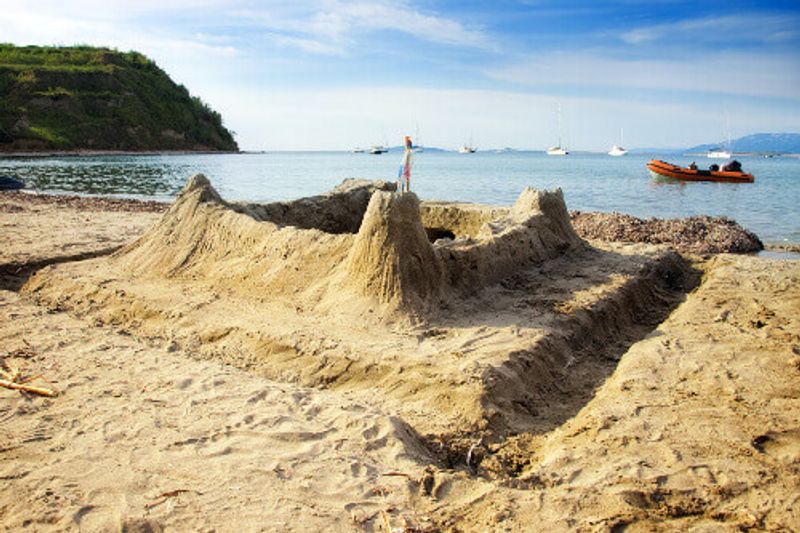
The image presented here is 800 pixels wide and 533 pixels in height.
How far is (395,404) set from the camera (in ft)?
13.9

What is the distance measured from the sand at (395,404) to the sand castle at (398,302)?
3 cm

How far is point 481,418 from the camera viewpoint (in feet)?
13.0

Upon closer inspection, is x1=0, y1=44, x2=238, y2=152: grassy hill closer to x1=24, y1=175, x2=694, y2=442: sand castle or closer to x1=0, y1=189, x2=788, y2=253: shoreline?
x1=24, y1=175, x2=694, y2=442: sand castle

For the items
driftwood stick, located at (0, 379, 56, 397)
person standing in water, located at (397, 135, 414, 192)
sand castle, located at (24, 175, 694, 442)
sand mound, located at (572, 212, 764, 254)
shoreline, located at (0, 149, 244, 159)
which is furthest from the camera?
shoreline, located at (0, 149, 244, 159)

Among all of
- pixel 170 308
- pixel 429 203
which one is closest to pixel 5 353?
pixel 170 308

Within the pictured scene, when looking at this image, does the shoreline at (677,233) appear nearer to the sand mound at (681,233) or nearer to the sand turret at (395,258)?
the sand mound at (681,233)

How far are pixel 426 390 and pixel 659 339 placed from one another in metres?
2.59

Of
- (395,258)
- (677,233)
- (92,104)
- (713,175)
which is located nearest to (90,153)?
(92,104)

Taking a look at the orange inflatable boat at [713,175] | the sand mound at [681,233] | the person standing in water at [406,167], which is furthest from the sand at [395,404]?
the orange inflatable boat at [713,175]

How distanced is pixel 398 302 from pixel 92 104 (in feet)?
191

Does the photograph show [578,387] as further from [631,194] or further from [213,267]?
[631,194]

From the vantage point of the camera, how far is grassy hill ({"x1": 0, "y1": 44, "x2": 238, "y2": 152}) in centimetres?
4888

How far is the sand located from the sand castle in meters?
0.03

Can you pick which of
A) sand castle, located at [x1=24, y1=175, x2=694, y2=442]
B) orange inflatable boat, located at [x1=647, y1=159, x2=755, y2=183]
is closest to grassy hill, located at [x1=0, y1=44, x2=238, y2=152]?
orange inflatable boat, located at [x1=647, y1=159, x2=755, y2=183]
